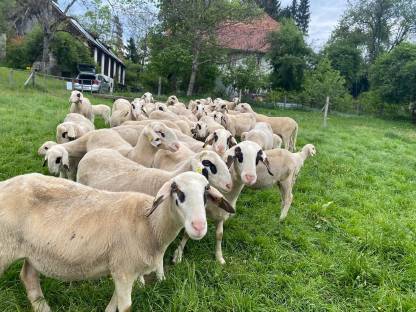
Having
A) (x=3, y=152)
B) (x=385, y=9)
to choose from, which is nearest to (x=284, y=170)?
(x=3, y=152)

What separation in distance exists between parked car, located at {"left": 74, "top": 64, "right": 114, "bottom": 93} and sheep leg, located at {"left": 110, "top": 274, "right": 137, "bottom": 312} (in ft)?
73.4

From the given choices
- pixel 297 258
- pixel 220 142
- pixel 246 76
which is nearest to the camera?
pixel 297 258

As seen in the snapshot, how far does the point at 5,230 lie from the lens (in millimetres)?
2945

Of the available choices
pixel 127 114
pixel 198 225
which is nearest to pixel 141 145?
pixel 198 225

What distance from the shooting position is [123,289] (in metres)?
3.07

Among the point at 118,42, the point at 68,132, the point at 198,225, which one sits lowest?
the point at 68,132

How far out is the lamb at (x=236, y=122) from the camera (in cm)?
1050

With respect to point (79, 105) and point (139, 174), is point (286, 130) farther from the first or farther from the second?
point (139, 174)

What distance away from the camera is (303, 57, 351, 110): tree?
26.7m

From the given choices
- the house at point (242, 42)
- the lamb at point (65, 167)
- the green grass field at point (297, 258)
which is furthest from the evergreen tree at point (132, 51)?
the lamb at point (65, 167)

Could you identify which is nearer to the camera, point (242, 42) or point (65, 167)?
point (65, 167)

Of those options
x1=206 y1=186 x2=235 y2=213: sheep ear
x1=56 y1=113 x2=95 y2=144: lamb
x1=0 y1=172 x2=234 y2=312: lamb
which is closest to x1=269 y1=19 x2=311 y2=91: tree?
x1=56 y1=113 x2=95 y2=144: lamb

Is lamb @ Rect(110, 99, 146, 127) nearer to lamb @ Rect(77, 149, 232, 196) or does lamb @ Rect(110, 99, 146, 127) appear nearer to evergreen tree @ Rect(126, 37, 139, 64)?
lamb @ Rect(77, 149, 232, 196)

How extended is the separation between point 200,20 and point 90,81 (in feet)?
30.2
